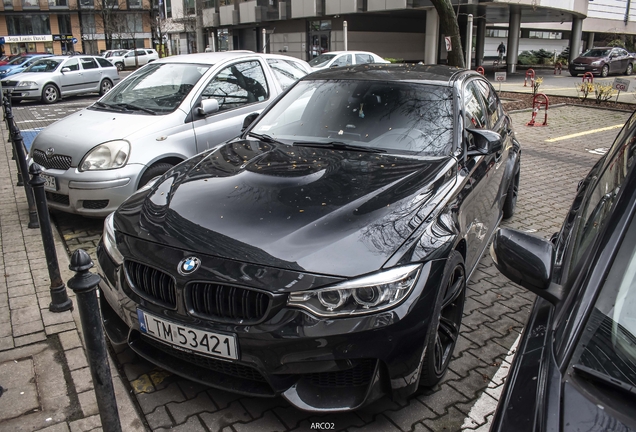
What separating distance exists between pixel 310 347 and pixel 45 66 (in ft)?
68.5

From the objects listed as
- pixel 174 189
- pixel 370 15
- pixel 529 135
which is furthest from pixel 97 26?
pixel 174 189

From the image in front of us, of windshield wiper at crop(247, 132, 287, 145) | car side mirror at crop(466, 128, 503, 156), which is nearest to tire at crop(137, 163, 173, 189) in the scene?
windshield wiper at crop(247, 132, 287, 145)

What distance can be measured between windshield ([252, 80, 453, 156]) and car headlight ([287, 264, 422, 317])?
1449 millimetres

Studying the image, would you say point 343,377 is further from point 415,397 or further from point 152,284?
point 152,284

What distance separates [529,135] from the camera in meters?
11.7

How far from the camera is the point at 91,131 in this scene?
5.57 metres

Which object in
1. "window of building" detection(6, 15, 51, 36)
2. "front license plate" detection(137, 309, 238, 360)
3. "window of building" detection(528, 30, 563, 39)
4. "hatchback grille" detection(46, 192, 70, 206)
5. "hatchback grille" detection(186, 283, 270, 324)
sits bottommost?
"hatchback grille" detection(46, 192, 70, 206)

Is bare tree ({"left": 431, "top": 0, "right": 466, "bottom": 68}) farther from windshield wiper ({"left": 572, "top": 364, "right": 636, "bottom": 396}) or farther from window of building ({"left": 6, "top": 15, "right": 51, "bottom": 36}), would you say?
window of building ({"left": 6, "top": 15, "right": 51, "bottom": 36})

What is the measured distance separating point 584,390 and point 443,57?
40.7 m

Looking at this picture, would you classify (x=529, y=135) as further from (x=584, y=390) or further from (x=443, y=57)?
(x=443, y=57)

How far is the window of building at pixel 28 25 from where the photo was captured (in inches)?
2599

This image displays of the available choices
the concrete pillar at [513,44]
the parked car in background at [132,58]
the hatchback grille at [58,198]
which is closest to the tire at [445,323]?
the hatchback grille at [58,198]

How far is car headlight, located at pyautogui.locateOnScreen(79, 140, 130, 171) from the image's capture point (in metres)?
5.34

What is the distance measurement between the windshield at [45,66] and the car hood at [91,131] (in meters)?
15.6
